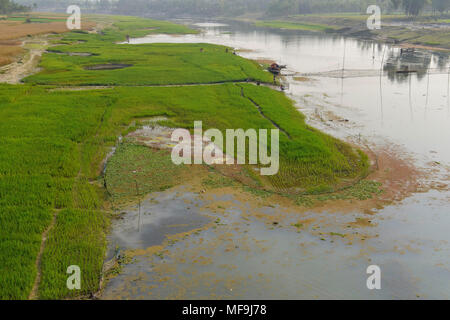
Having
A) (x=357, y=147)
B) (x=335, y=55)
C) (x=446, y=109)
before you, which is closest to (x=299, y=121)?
(x=357, y=147)

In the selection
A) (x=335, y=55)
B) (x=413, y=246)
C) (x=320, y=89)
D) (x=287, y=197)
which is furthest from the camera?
(x=335, y=55)

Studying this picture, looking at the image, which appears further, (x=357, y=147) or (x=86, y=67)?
(x=86, y=67)

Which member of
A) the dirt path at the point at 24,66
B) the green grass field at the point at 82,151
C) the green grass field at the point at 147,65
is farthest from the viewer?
the green grass field at the point at 147,65

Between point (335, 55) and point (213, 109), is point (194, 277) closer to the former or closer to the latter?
point (213, 109)

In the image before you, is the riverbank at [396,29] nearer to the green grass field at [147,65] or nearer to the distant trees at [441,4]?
the distant trees at [441,4]

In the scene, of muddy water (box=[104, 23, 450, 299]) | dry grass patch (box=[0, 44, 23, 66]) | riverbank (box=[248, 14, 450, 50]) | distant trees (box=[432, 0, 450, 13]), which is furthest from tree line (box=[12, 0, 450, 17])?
muddy water (box=[104, 23, 450, 299])

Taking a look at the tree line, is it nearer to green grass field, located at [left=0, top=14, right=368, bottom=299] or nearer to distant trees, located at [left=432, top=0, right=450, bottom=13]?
distant trees, located at [left=432, top=0, right=450, bottom=13]

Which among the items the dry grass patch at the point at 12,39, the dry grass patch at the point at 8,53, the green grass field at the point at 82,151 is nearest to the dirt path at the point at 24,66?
the dry grass patch at the point at 8,53
